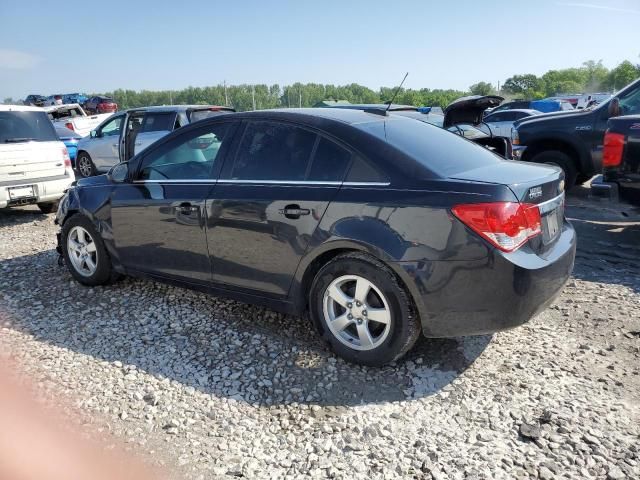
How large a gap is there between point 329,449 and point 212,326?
66.5 inches

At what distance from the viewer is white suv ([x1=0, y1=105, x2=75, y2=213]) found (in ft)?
24.5

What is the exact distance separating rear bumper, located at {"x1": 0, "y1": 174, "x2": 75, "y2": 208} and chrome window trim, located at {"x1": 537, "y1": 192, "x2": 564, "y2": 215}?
728 centimetres

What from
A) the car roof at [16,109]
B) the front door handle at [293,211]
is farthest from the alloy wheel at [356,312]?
the car roof at [16,109]

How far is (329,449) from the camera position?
103 inches

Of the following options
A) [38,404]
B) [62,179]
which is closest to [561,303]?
[38,404]

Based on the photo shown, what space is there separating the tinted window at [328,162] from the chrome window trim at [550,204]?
3.99ft

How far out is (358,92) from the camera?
51.6 meters

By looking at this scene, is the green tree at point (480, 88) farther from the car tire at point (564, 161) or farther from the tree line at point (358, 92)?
the car tire at point (564, 161)

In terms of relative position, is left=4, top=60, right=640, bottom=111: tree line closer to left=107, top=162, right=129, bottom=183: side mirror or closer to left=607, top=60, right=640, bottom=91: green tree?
left=607, top=60, right=640, bottom=91: green tree

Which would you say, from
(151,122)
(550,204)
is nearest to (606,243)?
(550,204)

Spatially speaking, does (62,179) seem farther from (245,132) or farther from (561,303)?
(561,303)

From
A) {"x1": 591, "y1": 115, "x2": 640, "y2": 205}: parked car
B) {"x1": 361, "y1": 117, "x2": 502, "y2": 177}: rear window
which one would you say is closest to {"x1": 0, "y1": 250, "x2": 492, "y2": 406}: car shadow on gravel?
{"x1": 361, "y1": 117, "x2": 502, "y2": 177}: rear window

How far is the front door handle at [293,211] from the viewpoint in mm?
3340

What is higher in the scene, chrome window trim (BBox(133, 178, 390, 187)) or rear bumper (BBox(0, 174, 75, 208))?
chrome window trim (BBox(133, 178, 390, 187))
